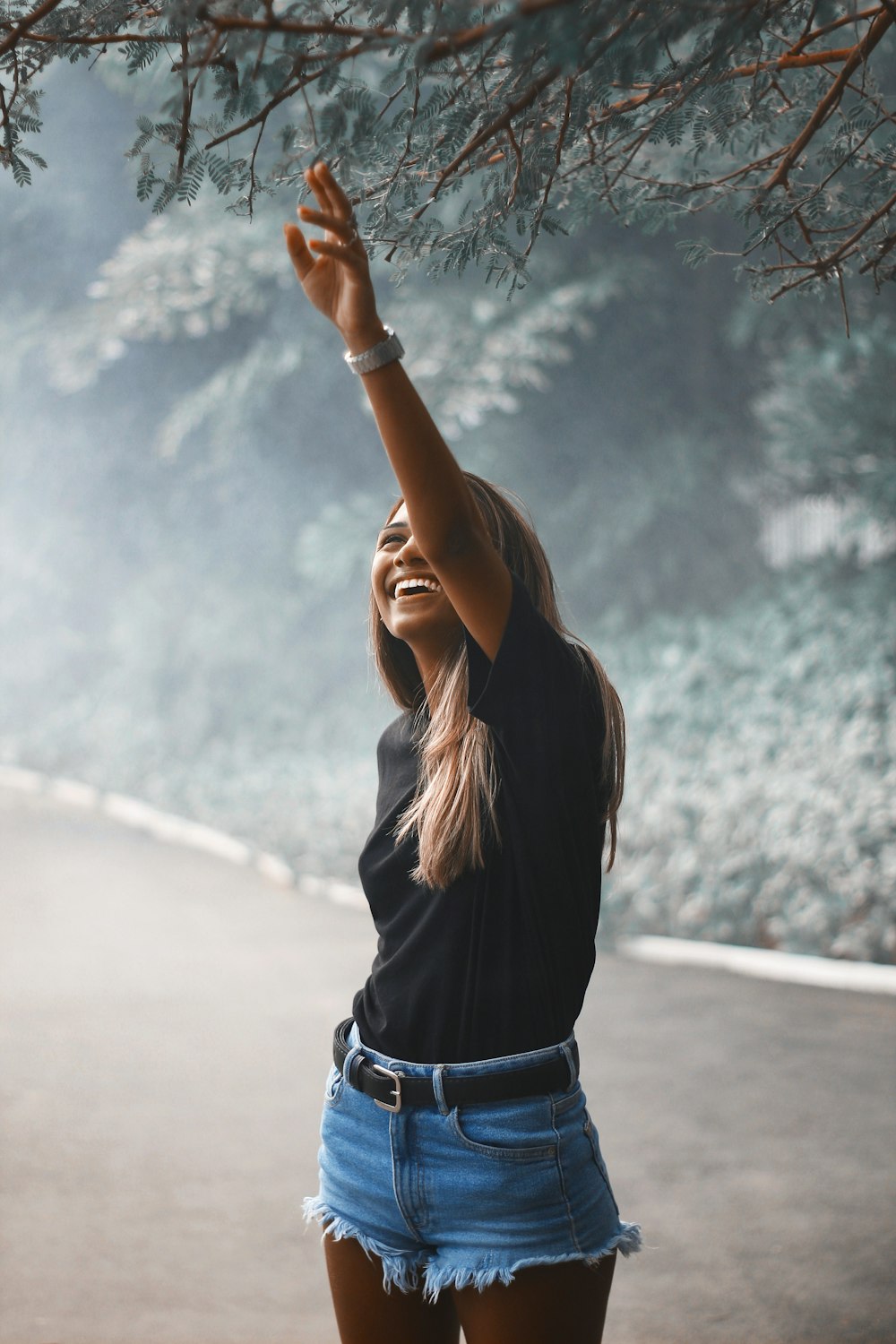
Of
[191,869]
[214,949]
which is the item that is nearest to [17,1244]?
[214,949]

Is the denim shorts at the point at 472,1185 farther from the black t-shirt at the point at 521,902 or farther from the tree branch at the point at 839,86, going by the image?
the tree branch at the point at 839,86

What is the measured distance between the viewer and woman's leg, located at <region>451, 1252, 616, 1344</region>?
4.78ft

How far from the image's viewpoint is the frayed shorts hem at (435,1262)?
4.76 ft

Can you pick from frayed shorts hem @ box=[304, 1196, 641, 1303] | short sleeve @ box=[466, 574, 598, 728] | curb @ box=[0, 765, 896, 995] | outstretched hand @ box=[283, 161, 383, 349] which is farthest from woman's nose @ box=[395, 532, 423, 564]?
curb @ box=[0, 765, 896, 995]

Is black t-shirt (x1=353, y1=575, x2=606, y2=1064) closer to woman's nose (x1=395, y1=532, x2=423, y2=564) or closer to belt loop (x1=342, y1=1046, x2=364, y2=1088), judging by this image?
belt loop (x1=342, y1=1046, x2=364, y2=1088)

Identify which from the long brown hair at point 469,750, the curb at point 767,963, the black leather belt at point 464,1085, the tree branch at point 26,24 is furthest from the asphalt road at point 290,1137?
the tree branch at point 26,24

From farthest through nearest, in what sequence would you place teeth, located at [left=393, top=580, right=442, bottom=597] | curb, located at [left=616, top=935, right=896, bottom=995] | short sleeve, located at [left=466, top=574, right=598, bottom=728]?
curb, located at [left=616, top=935, right=896, bottom=995], teeth, located at [left=393, top=580, right=442, bottom=597], short sleeve, located at [left=466, top=574, right=598, bottom=728]

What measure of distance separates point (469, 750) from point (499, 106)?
79 centimetres

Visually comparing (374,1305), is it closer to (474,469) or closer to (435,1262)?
(435,1262)

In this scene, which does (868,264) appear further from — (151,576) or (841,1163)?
(151,576)

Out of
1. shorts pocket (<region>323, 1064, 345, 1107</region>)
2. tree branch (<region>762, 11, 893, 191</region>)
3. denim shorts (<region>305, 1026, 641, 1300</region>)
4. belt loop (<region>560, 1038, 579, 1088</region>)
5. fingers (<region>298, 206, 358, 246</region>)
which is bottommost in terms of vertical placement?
denim shorts (<region>305, 1026, 641, 1300</region>)

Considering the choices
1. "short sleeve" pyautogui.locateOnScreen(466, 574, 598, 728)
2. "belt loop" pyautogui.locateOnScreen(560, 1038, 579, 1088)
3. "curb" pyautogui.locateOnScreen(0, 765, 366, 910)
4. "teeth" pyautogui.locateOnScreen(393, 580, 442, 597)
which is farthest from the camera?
"curb" pyautogui.locateOnScreen(0, 765, 366, 910)

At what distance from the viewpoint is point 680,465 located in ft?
32.0

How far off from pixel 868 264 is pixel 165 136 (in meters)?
1.07
